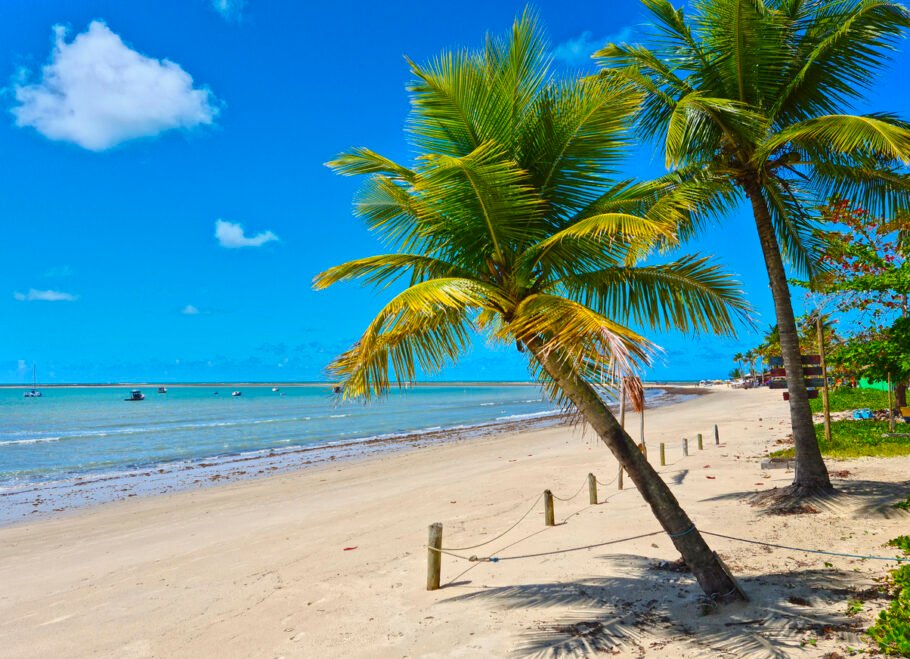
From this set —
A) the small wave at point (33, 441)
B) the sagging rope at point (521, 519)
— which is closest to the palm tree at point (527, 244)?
the sagging rope at point (521, 519)

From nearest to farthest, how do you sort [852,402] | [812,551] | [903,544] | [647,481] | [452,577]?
[647,481] → [903,544] → [812,551] → [452,577] → [852,402]

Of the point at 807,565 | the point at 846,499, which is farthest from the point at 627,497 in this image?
the point at 807,565

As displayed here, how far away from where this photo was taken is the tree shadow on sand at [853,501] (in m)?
8.48

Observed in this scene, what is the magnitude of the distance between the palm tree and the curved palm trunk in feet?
0.04

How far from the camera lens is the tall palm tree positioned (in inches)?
291

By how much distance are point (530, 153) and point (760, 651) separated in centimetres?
471

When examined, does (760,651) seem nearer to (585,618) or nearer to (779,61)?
(585,618)

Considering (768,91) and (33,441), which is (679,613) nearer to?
(768,91)

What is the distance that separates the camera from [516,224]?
5.30m

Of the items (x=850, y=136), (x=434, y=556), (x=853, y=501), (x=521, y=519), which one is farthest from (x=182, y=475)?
(x=850, y=136)

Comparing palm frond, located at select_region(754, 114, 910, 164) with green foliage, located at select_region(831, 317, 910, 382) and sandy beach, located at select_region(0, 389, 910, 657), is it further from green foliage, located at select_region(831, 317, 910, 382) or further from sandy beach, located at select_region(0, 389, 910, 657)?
sandy beach, located at select_region(0, 389, 910, 657)

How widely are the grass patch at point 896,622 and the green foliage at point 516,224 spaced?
266 cm

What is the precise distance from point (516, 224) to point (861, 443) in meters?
13.3

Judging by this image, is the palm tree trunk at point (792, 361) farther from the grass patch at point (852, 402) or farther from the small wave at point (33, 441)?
the small wave at point (33, 441)
